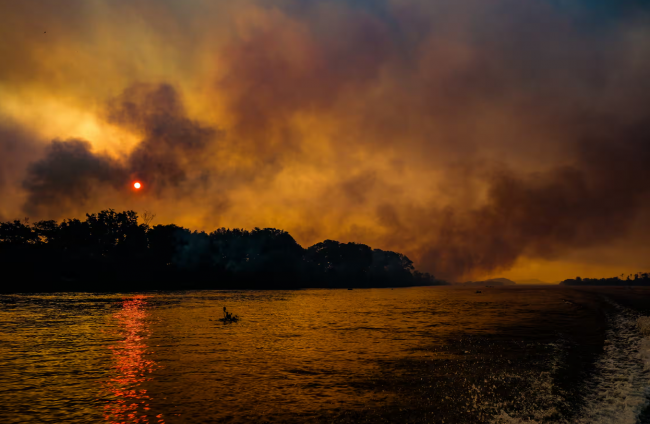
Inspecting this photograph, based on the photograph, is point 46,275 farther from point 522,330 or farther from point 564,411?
point 564,411

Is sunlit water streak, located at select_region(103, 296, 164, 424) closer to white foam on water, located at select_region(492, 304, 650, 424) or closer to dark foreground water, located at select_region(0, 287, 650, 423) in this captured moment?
dark foreground water, located at select_region(0, 287, 650, 423)

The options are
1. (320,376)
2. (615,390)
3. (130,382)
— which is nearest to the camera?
(615,390)

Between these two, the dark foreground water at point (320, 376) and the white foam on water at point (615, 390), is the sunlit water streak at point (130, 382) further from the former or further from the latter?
the white foam on water at point (615, 390)

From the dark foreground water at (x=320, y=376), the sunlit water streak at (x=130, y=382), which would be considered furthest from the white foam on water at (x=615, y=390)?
the sunlit water streak at (x=130, y=382)

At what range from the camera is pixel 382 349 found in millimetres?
39250

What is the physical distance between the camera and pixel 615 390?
969 inches

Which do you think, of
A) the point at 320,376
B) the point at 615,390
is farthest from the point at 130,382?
the point at 615,390

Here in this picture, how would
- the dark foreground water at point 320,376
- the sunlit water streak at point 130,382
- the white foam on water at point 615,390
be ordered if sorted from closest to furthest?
the white foam on water at point 615,390, the sunlit water streak at point 130,382, the dark foreground water at point 320,376

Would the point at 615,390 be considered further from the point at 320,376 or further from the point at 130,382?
the point at 130,382

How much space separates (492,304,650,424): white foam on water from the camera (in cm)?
1992

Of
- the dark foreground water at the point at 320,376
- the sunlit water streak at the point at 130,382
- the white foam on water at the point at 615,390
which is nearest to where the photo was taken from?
the white foam on water at the point at 615,390

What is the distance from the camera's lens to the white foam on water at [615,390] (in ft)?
65.4

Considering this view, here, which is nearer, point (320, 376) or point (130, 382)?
point (130, 382)

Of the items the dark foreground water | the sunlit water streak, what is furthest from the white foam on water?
the sunlit water streak
